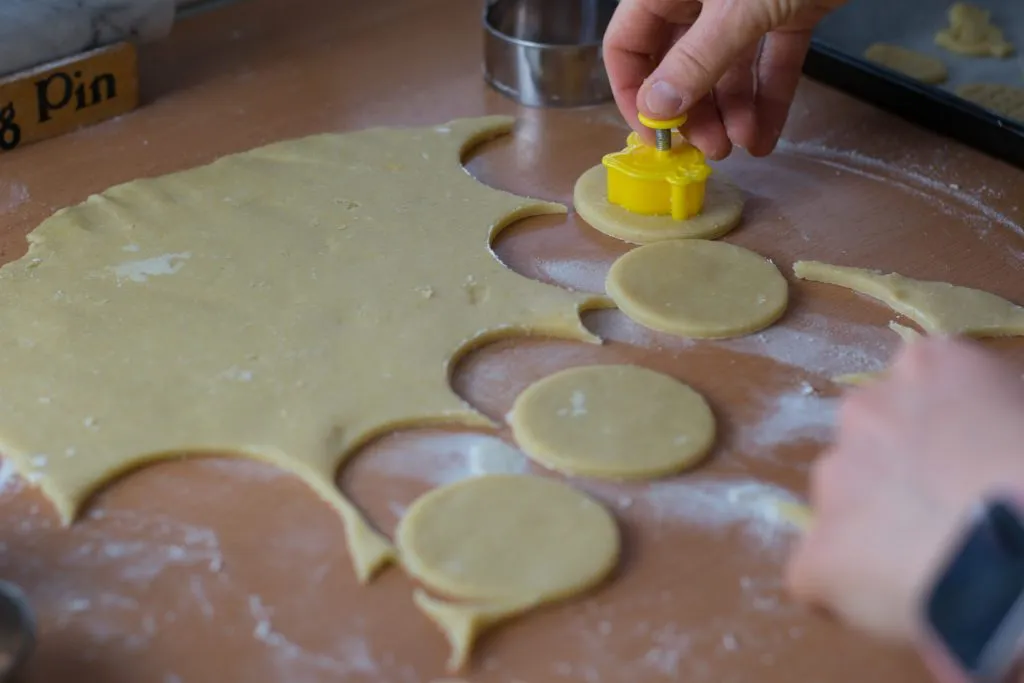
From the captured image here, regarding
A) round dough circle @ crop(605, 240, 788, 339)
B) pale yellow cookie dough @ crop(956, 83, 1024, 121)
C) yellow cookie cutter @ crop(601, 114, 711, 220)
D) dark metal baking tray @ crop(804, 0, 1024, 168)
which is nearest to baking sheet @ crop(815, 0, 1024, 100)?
dark metal baking tray @ crop(804, 0, 1024, 168)

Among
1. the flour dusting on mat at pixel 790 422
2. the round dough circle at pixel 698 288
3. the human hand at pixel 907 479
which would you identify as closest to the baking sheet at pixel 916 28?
the round dough circle at pixel 698 288

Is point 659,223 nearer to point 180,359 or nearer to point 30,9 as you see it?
point 180,359

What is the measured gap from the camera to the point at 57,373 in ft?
3.79

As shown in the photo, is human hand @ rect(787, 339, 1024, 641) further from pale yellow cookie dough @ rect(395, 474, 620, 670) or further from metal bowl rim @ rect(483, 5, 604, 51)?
metal bowl rim @ rect(483, 5, 604, 51)

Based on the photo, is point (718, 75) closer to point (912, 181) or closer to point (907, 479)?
point (912, 181)

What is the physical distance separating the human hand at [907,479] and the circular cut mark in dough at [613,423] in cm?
22

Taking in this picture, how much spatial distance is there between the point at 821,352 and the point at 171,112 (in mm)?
1032

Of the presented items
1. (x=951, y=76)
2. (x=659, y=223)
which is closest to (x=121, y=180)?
(x=659, y=223)

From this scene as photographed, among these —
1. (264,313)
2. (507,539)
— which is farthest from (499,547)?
(264,313)

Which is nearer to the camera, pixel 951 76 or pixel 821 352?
pixel 821 352

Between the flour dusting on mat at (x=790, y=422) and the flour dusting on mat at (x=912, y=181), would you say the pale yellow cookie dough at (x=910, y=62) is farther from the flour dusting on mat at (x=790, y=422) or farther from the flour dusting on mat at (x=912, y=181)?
the flour dusting on mat at (x=790, y=422)

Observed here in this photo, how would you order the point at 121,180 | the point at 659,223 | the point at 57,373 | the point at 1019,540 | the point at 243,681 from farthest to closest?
the point at 121,180 < the point at 659,223 < the point at 57,373 < the point at 243,681 < the point at 1019,540

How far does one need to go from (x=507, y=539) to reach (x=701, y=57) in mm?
660

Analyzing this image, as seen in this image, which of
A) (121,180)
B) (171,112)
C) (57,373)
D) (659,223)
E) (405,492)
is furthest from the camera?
(171,112)
